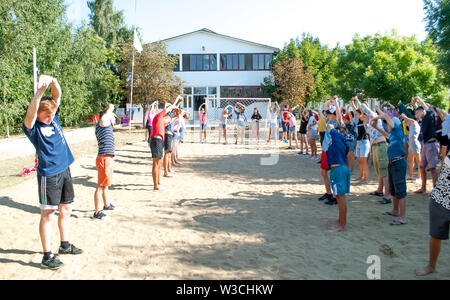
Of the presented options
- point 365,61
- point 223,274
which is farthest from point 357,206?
point 365,61

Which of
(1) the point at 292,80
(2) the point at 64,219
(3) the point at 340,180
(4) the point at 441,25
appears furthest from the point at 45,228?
(1) the point at 292,80

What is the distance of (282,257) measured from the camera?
15.1 ft

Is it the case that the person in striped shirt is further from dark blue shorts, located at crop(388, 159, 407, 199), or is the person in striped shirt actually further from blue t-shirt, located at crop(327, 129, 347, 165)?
dark blue shorts, located at crop(388, 159, 407, 199)

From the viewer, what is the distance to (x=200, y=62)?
119ft

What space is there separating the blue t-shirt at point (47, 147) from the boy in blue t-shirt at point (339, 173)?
152 inches

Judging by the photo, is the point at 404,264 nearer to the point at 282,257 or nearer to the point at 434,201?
the point at 434,201

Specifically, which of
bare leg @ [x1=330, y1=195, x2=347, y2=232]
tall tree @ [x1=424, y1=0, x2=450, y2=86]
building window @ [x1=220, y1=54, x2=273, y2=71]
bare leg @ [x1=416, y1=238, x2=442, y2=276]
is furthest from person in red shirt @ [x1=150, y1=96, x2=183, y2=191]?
building window @ [x1=220, y1=54, x2=273, y2=71]

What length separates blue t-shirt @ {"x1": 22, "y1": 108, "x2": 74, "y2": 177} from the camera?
4.16 m

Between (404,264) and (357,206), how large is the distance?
2.66 m

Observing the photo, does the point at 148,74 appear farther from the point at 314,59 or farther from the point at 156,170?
the point at 156,170

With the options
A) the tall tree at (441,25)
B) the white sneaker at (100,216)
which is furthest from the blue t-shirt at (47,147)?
the tall tree at (441,25)

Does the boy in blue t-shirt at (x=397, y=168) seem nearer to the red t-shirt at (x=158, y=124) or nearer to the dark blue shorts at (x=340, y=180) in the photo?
the dark blue shorts at (x=340, y=180)

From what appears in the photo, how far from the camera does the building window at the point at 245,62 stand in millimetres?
36188

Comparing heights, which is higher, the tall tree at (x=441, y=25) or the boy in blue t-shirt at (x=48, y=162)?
the tall tree at (x=441, y=25)
